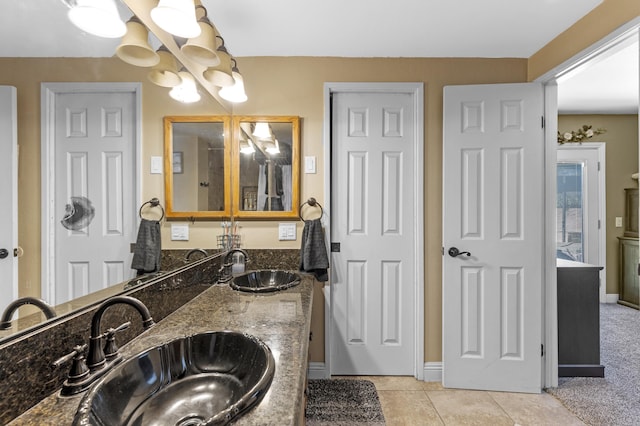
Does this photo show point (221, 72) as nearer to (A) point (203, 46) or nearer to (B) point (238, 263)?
(A) point (203, 46)

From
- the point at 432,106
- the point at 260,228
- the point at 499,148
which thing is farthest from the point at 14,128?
the point at 499,148

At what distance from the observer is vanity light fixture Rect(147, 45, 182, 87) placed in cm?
131

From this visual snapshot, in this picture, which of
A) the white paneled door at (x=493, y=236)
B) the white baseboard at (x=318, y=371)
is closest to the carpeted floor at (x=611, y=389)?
the white paneled door at (x=493, y=236)

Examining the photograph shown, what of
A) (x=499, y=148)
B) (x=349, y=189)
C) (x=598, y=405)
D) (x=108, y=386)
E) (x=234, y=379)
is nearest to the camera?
(x=108, y=386)

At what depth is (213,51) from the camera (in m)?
1.47

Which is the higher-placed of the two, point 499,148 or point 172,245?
point 499,148

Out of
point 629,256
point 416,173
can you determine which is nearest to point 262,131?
point 416,173

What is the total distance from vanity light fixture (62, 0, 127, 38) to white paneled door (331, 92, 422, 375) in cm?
148

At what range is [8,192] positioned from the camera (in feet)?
2.43

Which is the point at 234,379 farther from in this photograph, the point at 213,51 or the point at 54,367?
the point at 213,51

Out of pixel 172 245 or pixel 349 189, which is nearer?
pixel 172 245

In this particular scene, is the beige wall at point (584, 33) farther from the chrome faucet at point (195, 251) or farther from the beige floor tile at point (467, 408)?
the chrome faucet at point (195, 251)

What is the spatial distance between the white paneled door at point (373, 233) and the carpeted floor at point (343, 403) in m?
0.18

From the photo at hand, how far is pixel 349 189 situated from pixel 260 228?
71cm
